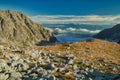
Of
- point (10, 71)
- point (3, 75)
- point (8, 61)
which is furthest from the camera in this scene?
point (8, 61)

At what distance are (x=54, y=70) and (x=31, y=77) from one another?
203 inches

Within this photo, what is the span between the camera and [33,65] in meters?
41.2

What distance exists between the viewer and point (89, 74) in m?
40.2

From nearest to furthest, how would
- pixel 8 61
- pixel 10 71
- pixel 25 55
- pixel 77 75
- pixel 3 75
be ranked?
pixel 3 75
pixel 10 71
pixel 77 75
pixel 8 61
pixel 25 55

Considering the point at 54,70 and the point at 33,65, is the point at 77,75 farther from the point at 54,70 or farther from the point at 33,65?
the point at 33,65

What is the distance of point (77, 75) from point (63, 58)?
671 inches

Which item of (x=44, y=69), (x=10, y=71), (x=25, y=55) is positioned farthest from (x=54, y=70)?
(x=25, y=55)

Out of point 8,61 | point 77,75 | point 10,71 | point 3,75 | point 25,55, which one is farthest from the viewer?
point 25,55

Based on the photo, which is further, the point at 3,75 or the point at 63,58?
the point at 63,58

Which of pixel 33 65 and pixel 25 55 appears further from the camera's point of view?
pixel 25 55

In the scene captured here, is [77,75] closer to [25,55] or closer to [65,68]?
[65,68]

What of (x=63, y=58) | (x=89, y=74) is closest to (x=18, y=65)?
(x=89, y=74)

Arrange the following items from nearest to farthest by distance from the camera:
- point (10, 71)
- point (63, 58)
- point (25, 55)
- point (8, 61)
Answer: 1. point (10, 71)
2. point (8, 61)
3. point (25, 55)
4. point (63, 58)

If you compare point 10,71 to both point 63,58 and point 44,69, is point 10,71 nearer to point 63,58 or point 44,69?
point 44,69
